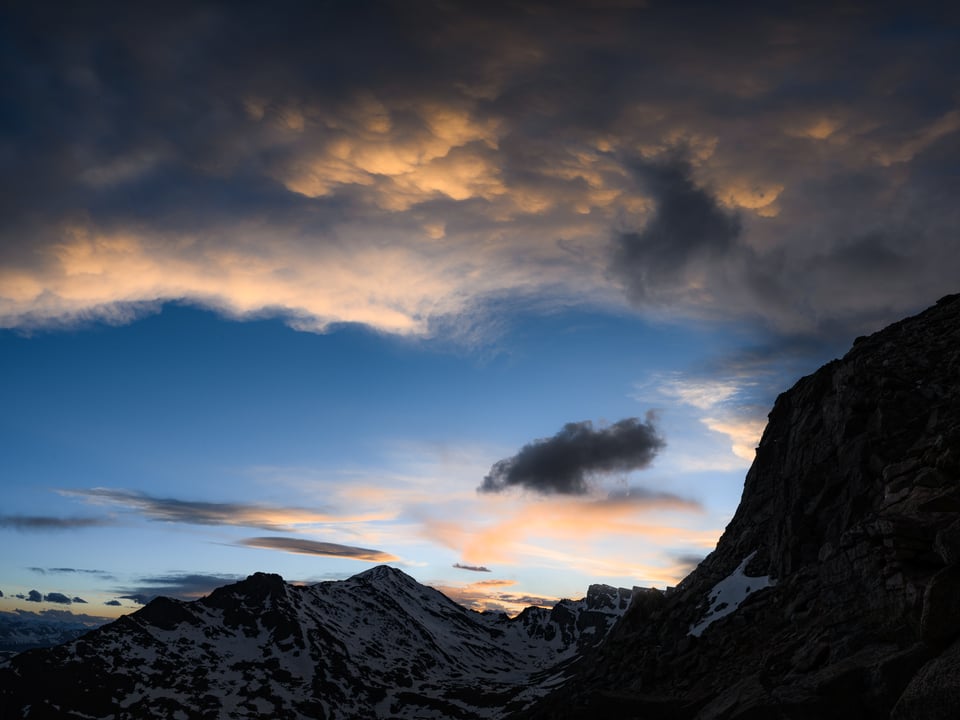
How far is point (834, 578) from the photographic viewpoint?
1361 inches

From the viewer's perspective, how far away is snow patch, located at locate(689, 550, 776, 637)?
5109 cm

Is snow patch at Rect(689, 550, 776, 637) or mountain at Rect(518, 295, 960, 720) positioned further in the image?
snow patch at Rect(689, 550, 776, 637)

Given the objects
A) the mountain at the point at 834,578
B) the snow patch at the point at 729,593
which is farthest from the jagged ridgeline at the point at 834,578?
the snow patch at the point at 729,593

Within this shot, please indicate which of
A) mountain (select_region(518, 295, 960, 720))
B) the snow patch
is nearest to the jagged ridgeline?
mountain (select_region(518, 295, 960, 720))

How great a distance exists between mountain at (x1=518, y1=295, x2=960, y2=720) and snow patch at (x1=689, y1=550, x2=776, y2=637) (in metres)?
0.20

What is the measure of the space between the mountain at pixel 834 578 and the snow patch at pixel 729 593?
20 cm

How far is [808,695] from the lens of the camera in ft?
67.4

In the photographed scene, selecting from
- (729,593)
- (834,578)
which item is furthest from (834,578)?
(729,593)

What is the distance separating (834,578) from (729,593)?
74.1 ft

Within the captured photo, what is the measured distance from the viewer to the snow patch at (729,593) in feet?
168

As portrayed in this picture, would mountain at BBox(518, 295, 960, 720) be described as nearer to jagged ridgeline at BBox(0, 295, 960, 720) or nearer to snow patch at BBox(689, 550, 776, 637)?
jagged ridgeline at BBox(0, 295, 960, 720)

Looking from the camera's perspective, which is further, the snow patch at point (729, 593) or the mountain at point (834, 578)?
the snow patch at point (729, 593)

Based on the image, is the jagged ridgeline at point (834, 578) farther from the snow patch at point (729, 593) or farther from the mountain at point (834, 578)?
the snow patch at point (729, 593)

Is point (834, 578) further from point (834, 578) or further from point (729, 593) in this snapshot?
point (729, 593)
